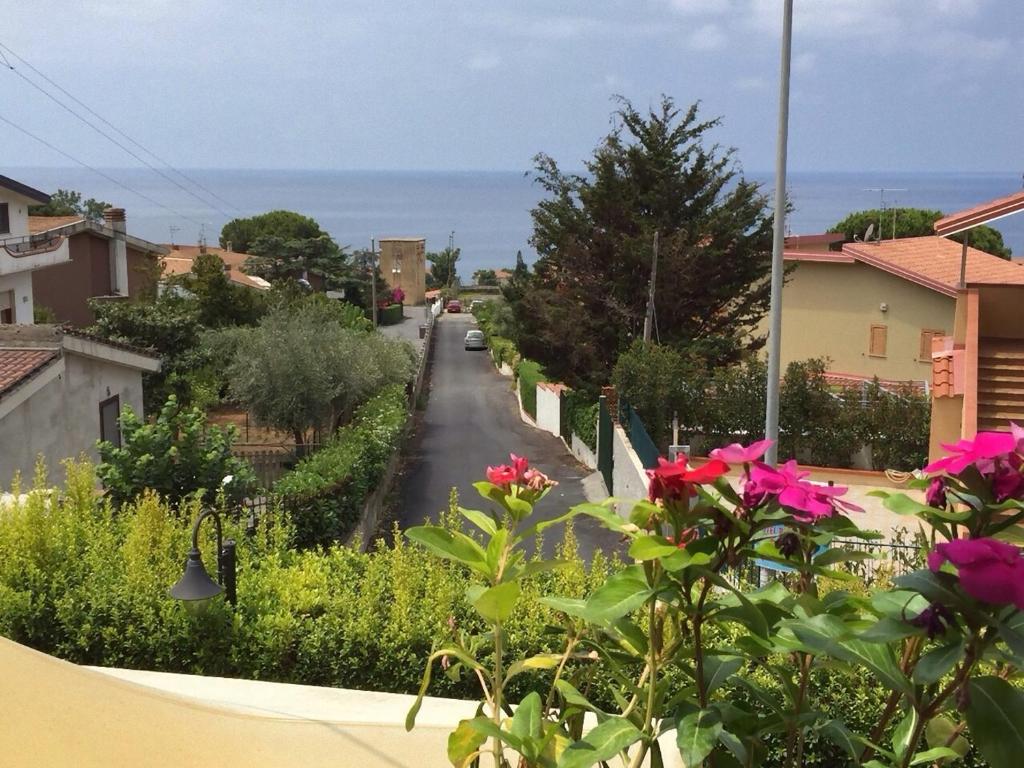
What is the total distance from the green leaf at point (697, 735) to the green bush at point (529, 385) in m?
34.7

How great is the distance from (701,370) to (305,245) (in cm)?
5302

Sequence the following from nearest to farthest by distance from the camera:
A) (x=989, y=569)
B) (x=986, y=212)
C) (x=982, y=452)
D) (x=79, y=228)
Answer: (x=989, y=569), (x=982, y=452), (x=986, y=212), (x=79, y=228)

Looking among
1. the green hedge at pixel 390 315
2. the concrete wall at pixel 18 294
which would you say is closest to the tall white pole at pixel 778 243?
the concrete wall at pixel 18 294

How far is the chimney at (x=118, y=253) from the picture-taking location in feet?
136

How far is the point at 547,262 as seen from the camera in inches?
1330

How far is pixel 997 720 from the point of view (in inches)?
79.8

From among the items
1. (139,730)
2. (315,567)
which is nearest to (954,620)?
(139,730)

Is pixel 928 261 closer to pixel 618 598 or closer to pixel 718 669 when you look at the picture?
pixel 718 669

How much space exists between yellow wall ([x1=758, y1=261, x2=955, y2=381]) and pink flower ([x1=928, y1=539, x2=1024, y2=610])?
29.4 m

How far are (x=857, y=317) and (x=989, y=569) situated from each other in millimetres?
32093

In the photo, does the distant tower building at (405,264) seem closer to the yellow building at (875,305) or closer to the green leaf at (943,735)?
the yellow building at (875,305)

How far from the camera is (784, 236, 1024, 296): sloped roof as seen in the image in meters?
28.6

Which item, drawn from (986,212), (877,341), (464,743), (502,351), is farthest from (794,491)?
(502,351)

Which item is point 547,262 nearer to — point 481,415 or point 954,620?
point 481,415
